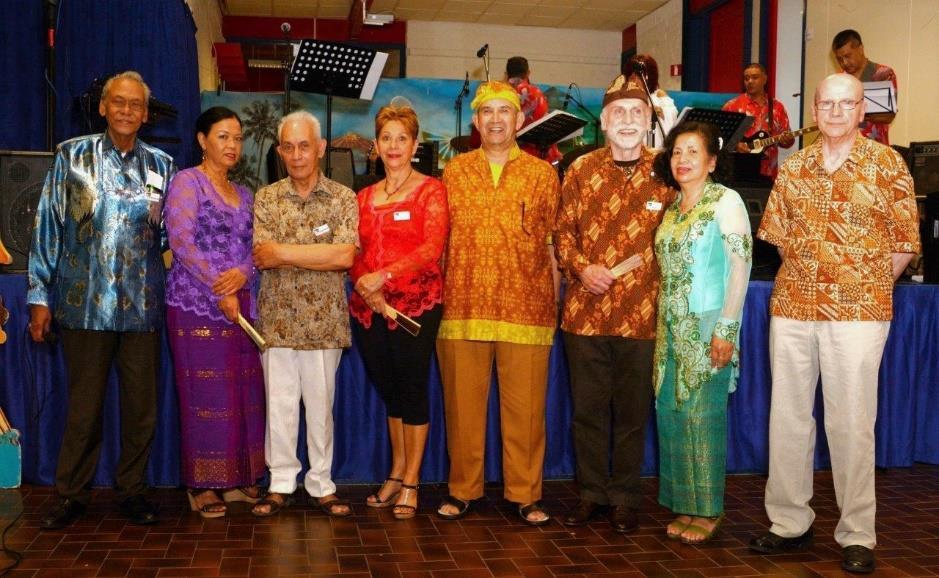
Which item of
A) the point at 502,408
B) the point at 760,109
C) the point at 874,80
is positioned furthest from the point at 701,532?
the point at 760,109

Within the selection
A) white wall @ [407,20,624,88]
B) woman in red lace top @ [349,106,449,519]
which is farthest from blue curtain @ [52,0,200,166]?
white wall @ [407,20,624,88]

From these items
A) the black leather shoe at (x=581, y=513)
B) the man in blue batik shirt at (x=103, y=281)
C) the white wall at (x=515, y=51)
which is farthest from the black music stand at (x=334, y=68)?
the white wall at (x=515, y=51)

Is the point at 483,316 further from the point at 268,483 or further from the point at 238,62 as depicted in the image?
the point at 238,62

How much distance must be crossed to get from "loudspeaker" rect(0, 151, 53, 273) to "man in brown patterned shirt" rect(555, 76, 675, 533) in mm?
2432

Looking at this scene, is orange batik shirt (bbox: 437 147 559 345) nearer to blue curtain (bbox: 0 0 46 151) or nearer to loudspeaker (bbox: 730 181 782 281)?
loudspeaker (bbox: 730 181 782 281)

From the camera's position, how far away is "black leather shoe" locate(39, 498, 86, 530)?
3465 mm

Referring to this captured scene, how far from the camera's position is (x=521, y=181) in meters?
3.53

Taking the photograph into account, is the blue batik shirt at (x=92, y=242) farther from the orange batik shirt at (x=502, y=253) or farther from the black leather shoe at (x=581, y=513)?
the black leather shoe at (x=581, y=513)

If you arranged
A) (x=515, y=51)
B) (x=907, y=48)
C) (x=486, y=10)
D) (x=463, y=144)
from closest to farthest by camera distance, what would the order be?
(x=463, y=144) < (x=907, y=48) < (x=486, y=10) < (x=515, y=51)

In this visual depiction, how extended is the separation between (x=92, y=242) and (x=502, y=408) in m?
1.75

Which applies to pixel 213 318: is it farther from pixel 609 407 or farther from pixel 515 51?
pixel 515 51

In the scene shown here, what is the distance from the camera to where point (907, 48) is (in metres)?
7.81

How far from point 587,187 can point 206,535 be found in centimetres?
200

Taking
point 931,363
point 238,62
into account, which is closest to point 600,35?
point 238,62
